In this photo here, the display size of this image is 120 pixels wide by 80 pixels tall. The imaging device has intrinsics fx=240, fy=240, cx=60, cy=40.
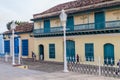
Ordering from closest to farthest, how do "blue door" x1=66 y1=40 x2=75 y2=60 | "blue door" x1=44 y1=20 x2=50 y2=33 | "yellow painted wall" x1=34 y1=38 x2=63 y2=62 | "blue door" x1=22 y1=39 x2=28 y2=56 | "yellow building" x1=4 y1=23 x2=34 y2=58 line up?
"blue door" x1=66 y1=40 x2=75 y2=60
"yellow painted wall" x1=34 y1=38 x2=63 y2=62
"blue door" x1=44 y1=20 x2=50 y2=33
"yellow building" x1=4 y1=23 x2=34 y2=58
"blue door" x1=22 y1=39 x2=28 y2=56

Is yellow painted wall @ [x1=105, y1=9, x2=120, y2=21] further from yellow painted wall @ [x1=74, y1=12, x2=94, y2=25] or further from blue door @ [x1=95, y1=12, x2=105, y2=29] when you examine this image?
yellow painted wall @ [x1=74, y1=12, x2=94, y2=25]

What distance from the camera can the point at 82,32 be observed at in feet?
78.6

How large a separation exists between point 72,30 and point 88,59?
3.78 meters

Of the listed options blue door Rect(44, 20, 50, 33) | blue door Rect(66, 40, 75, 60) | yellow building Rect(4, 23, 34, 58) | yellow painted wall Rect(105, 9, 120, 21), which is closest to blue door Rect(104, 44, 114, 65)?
yellow painted wall Rect(105, 9, 120, 21)

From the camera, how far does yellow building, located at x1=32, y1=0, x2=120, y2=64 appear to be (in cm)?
2133

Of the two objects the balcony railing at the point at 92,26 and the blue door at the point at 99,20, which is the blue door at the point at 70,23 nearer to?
the balcony railing at the point at 92,26

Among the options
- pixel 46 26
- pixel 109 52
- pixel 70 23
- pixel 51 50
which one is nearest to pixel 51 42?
pixel 51 50

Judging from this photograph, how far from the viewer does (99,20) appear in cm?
2269

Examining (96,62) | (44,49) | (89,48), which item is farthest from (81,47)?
(44,49)

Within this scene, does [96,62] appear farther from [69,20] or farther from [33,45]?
[33,45]

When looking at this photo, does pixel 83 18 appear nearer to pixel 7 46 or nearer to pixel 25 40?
pixel 25 40

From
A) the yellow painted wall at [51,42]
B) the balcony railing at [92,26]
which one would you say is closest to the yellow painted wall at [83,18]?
the balcony railing at [92,26]

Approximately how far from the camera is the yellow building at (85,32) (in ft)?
70.0

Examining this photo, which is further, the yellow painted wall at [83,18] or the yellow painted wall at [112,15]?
the yellow painted wall at [83,18]
